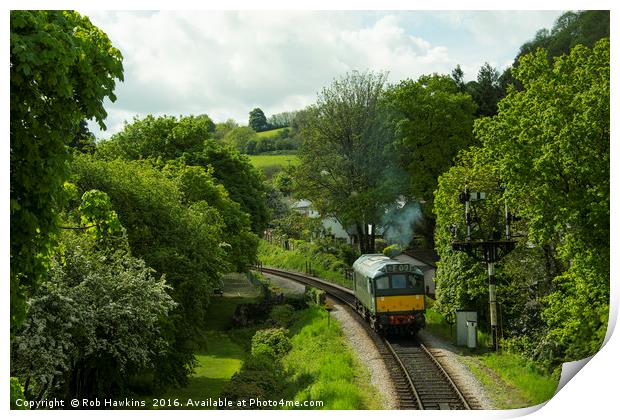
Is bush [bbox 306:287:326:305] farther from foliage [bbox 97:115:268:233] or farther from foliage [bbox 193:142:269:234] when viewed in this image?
foliage [bbox 97:115:268:233]

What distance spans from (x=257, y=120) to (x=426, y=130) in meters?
12.6

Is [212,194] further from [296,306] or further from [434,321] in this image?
[434,321]

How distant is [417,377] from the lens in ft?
57.5

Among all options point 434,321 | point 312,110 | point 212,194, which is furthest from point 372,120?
point 434,321

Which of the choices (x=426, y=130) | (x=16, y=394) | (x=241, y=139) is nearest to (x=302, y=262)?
(x=241, y=139)

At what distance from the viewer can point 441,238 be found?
2575 cm

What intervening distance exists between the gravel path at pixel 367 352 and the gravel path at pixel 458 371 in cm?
173

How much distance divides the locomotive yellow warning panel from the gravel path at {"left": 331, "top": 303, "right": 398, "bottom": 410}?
130 cm

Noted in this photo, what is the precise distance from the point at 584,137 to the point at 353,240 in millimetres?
29492

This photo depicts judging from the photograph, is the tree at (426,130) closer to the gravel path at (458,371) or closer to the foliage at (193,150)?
the foliage at (193,150)

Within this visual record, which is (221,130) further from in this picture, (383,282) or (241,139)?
(383,282)

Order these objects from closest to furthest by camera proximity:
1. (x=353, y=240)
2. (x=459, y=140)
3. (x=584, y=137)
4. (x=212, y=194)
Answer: (x=584, y=137) → (x=212, y=194) → (x=459, y=140) → (x=353, y=240)

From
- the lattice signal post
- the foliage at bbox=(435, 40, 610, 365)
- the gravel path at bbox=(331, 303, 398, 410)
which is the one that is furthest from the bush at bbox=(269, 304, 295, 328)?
the foliage at bbox=(435, 40, 610, 365)

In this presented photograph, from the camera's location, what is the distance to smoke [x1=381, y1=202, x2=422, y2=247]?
114ft
